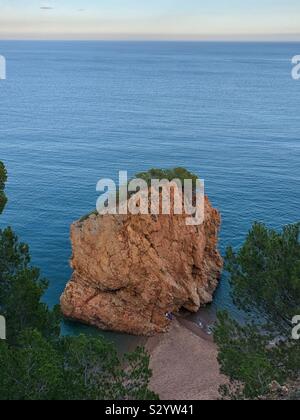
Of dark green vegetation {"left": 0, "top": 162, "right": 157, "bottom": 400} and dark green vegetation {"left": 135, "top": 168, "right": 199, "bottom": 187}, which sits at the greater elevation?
dark green vegetation {"left": 135, "top": 168, "right": 199, "bottom": 187}

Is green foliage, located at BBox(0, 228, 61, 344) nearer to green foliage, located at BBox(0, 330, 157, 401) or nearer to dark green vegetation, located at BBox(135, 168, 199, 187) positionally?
green foliage, located at BBox(0, 330, 157, 401)

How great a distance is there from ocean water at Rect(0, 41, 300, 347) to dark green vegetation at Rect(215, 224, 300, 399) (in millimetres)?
16550

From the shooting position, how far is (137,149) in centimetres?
7438

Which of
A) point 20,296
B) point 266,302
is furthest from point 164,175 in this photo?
point 20,296

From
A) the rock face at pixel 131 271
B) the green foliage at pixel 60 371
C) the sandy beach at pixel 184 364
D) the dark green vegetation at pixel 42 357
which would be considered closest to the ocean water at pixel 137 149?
the rock face at pixel 131 271

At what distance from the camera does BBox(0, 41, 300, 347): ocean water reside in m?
51.8

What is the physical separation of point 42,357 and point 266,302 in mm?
9493

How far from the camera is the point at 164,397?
29.5 metres

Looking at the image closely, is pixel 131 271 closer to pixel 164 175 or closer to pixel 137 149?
pixel 164 175

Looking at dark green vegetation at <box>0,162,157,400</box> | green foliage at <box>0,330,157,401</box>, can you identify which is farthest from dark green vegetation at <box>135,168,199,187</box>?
green foliage at <box>0,330,157,401</box>

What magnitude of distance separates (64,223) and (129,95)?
82.2 m

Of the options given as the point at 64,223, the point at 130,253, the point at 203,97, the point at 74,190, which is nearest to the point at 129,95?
the point at 203,97
